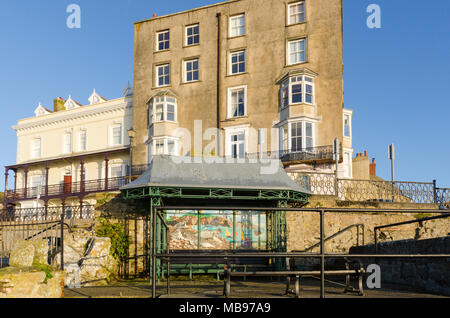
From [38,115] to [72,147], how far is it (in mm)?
6998

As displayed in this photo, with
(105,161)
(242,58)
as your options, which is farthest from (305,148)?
(105,161)

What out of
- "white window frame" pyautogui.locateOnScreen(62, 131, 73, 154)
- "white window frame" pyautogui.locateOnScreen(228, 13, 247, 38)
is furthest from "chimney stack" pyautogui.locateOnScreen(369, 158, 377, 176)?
"white window frame" pyautogui.locateOnScreen(62, 131, 73, 154)

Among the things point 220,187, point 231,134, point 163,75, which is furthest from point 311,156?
point 163,75

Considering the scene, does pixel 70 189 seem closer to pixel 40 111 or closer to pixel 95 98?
pixel 95 98

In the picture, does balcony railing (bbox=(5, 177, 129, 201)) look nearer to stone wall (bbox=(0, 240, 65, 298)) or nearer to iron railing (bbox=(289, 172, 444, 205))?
iron railing (bbox=(289, 172, 444, 205))

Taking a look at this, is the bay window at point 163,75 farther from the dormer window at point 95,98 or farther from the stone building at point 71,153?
the dormer window at point 95,98

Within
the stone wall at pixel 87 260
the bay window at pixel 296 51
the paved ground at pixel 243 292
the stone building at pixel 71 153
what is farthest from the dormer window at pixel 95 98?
the paved ground at pixel 243 292

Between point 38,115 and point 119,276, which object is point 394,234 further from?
point 38,115

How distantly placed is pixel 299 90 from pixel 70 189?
73.4 ft

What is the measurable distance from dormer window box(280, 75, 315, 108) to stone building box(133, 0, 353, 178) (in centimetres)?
7

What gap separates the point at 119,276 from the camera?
18016 millimetres

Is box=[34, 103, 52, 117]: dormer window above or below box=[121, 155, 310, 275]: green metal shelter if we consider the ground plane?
above

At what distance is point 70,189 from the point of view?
1567 inches

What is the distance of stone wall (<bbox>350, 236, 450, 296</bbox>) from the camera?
27.6ft
